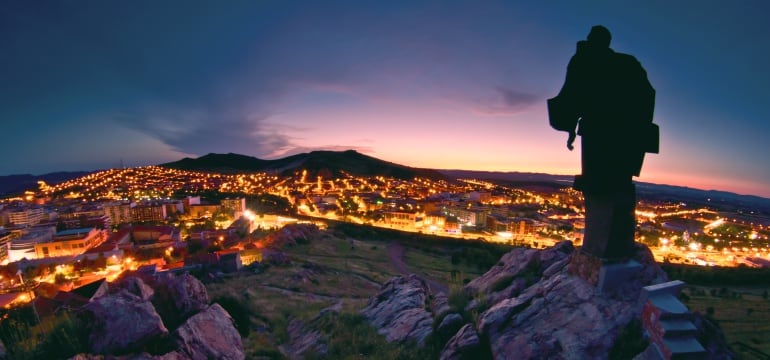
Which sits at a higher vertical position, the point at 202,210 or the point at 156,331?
the point at 156,331

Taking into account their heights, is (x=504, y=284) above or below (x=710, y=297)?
above

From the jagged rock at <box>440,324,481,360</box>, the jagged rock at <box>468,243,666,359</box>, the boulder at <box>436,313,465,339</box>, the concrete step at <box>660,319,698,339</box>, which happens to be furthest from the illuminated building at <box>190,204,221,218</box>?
the concrete step at <box>660,319,698,339</box>

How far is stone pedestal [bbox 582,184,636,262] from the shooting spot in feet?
21.0

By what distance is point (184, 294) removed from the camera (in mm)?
8164

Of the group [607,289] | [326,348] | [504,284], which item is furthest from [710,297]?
[326,348]

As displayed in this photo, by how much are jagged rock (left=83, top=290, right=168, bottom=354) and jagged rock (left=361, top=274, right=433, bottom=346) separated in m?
5.87

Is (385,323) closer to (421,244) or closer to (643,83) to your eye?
(643,83)

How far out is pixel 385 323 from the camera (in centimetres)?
1052

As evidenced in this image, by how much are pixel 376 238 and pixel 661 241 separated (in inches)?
2036

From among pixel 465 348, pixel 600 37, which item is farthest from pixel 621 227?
pixel 465 348

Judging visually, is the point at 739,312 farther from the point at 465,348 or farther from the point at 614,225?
the point at 465,348

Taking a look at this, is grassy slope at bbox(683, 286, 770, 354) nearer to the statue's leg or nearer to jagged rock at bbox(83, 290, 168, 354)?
the statue's leg

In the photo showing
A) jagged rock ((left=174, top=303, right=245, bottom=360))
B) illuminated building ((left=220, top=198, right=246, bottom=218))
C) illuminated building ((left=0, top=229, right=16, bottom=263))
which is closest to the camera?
jagged rock ((left=174, top=303, right=245, bottom=360))

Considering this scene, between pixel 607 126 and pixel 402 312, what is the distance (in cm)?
816
